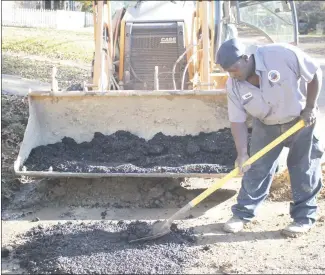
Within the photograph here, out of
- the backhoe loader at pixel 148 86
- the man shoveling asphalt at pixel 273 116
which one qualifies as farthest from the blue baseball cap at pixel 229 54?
the backhoe loader at pixel 148 86

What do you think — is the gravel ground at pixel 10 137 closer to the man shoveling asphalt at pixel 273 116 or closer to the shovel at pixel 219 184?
the shovel at pixel 219 184

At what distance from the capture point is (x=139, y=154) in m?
5.88

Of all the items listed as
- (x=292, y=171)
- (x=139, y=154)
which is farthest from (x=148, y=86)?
(x=292, y=171)

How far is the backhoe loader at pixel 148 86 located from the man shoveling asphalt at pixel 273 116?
0.58 meters

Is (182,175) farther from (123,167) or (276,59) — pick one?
(276,59)

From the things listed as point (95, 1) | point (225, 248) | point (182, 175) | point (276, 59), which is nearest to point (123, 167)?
point (182, 175)

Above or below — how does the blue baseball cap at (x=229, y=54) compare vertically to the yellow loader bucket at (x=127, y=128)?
above

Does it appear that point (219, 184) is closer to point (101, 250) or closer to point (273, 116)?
point (273, 116)

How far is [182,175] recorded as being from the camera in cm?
531

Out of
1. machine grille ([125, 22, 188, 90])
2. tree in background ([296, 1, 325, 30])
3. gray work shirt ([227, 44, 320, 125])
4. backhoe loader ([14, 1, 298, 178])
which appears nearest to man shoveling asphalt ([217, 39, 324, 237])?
gray work shirt ([227, 44, 320, 125])

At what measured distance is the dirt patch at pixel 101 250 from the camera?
4.25 m

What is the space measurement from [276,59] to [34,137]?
283cm

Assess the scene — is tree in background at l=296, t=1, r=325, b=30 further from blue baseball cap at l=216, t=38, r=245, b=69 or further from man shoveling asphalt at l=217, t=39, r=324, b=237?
blue baseball cap at l=216, t=38, r=245, b=69

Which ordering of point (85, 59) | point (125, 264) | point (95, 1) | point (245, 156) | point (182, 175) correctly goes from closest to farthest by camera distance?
1. point (125, 264)
2. point (245, 156)
3. point (182, 175)
4. point (95, 1)
5. point (85, 59)
